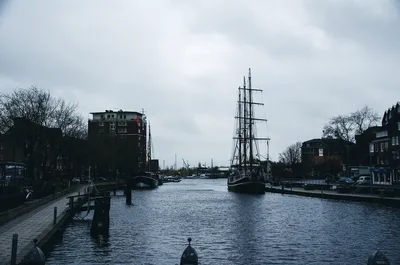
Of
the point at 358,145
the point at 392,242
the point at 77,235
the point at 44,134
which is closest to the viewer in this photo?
the point at 392,242

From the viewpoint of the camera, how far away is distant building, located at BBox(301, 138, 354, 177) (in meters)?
126

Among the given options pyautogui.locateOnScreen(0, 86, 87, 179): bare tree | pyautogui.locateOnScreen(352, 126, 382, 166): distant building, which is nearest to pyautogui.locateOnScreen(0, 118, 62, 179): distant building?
pyautogui.locateOnScreen(0, 86, 87, 179): bare tree

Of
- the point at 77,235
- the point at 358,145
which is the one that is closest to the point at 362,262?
the point at 77,235

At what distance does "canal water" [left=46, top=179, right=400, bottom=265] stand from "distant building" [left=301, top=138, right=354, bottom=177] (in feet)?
240

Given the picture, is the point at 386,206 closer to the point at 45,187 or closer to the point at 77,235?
the point at 77,235

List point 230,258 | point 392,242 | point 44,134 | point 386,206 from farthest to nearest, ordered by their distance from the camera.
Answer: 1. point 44,134
2. point 386,206
3. point 392,242
4. point 230,258

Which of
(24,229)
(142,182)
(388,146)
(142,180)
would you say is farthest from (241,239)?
(142,182)

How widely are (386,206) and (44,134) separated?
159 feet

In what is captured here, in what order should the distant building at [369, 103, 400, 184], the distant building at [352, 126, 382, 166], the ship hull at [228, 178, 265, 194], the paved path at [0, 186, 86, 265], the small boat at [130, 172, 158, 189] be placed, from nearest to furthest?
1. the paved path at [0, 186, 86, 265]
2. the distant building at [369, 103, 400, 184]
3. the ship hull at [228, 178, 265, 194]
4. the small boat at [130, 172, 158, 189]
5. the distant building at [352, 126, 382, 166]

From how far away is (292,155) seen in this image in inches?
6875

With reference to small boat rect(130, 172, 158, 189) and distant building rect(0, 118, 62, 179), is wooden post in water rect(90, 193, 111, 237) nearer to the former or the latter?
distant building rect(0, 118, 62, 179)

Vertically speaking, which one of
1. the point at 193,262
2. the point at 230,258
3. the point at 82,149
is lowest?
the point at 230,258

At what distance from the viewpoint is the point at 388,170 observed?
5969 cm

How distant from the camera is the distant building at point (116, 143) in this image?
96.3 meters
